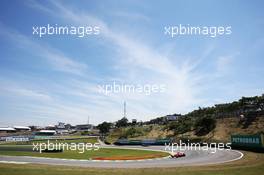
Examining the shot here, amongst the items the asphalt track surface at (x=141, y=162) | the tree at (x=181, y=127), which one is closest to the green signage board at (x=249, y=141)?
the asphalt track surface at (x=141, y=162)

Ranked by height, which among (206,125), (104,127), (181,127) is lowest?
(104,127)

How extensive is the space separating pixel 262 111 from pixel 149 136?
43.1 metres

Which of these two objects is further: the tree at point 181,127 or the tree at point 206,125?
the tree at point 181,127

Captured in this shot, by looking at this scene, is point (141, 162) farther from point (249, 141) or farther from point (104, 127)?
point (104, 127)

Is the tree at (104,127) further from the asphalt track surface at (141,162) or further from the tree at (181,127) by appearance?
the asphalt track surface at (141,162)

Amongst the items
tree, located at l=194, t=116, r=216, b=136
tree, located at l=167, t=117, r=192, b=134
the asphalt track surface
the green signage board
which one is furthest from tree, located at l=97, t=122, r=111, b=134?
the asphalt track surface

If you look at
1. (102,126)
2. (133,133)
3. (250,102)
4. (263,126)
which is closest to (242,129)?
(263,126)

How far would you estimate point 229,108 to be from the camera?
11362cm

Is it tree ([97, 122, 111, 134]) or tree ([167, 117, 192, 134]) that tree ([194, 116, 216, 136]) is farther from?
tree ([97, 122, 111, 134])

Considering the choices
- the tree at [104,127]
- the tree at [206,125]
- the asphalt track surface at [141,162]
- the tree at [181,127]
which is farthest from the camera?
the tree at [104,127]

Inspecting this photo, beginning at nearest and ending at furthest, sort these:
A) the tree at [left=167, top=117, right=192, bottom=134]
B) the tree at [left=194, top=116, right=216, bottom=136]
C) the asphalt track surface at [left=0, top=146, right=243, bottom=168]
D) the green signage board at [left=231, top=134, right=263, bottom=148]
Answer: the asphalt track surface at [left=0, top=146, right=243, bottom=168], the green signage board at [left=231, top=134, right=263, bottom=148], the tree at [left=194, top=116, right=216, bottom=136], the tree at [left=167, top=117, right=192, bottom=134]

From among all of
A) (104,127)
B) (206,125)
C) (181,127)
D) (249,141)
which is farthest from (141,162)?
(104,127)

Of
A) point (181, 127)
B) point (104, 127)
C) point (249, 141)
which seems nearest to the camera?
point (249, 141)

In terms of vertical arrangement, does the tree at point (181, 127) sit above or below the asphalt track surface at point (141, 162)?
above
